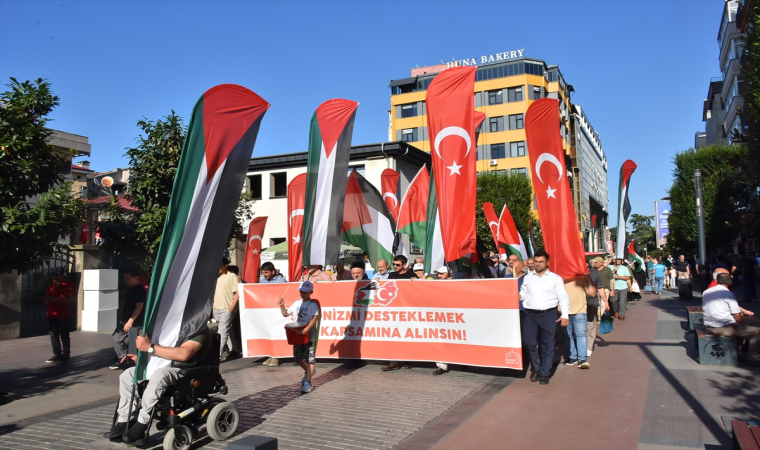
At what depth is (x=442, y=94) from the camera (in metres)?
8.92

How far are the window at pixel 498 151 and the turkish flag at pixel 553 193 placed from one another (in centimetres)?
5039

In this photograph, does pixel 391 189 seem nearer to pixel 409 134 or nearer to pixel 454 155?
pixel 454 155

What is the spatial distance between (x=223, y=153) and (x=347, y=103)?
4.33m

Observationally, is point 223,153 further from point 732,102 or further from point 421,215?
point 732,102

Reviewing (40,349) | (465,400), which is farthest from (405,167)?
(465,400)

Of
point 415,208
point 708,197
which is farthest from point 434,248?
point 708,197

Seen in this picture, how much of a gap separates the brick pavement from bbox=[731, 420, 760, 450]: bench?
9.30 feet

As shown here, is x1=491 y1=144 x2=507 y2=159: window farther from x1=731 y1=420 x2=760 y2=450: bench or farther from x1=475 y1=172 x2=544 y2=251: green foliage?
x1=731 y1=420 x2=760 y2=450: bench

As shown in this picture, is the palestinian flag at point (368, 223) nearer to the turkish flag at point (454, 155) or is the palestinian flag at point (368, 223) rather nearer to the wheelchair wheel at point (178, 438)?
the turkish flag at point (454, 155)

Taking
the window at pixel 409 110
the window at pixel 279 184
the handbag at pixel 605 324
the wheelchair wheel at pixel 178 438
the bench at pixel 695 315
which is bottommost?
the wheelchair wheel at pixel 178 438

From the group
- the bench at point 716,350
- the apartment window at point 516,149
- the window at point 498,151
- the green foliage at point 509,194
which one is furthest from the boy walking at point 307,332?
the window at point 498,151

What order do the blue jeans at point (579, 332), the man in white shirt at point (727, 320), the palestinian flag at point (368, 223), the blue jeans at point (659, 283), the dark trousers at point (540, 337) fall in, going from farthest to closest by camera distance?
1. the blue jeans at point (659, 283)
2. the palestinian flag at point (368, 223)
3. the blue jeans at point (579, 332)
4. the man in white shirt at point (727, 320)
5. the dark trousers at point (540, 337)

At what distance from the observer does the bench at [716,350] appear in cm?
848

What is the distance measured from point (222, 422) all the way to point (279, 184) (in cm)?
2830
